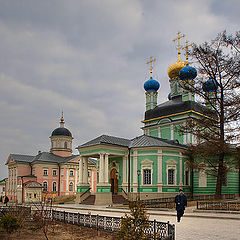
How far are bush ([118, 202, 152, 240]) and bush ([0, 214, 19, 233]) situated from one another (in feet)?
15.6

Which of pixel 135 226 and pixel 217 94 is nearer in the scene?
pixel 135 226

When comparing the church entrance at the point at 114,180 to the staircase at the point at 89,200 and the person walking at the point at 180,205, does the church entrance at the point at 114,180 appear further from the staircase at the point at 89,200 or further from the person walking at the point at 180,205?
the person walking at the point at 180,205

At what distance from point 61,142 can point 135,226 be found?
141ft

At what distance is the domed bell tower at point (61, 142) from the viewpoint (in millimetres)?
48438

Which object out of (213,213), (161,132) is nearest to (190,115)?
(161,132)

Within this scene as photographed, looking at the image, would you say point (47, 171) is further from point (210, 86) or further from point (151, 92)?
point (210, 86)

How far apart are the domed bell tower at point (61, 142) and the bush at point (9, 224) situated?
127ft

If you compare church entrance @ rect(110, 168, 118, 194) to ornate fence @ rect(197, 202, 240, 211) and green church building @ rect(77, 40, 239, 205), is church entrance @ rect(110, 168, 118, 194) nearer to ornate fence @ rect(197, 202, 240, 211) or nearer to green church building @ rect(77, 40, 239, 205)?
green church building @ rect(77, 40, 239, 205)

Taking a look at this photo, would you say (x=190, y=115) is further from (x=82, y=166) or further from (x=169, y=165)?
(x=82, y=166)

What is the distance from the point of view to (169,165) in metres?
27.6

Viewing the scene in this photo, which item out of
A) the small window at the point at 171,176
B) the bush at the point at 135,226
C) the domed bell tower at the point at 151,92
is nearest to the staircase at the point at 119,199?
the small window at the point at 171,176

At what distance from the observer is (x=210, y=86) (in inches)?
865

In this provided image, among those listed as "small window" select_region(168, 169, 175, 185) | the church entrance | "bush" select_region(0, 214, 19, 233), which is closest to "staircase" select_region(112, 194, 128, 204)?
the church entrance

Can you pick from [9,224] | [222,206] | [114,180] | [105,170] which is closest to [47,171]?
[114,180]
